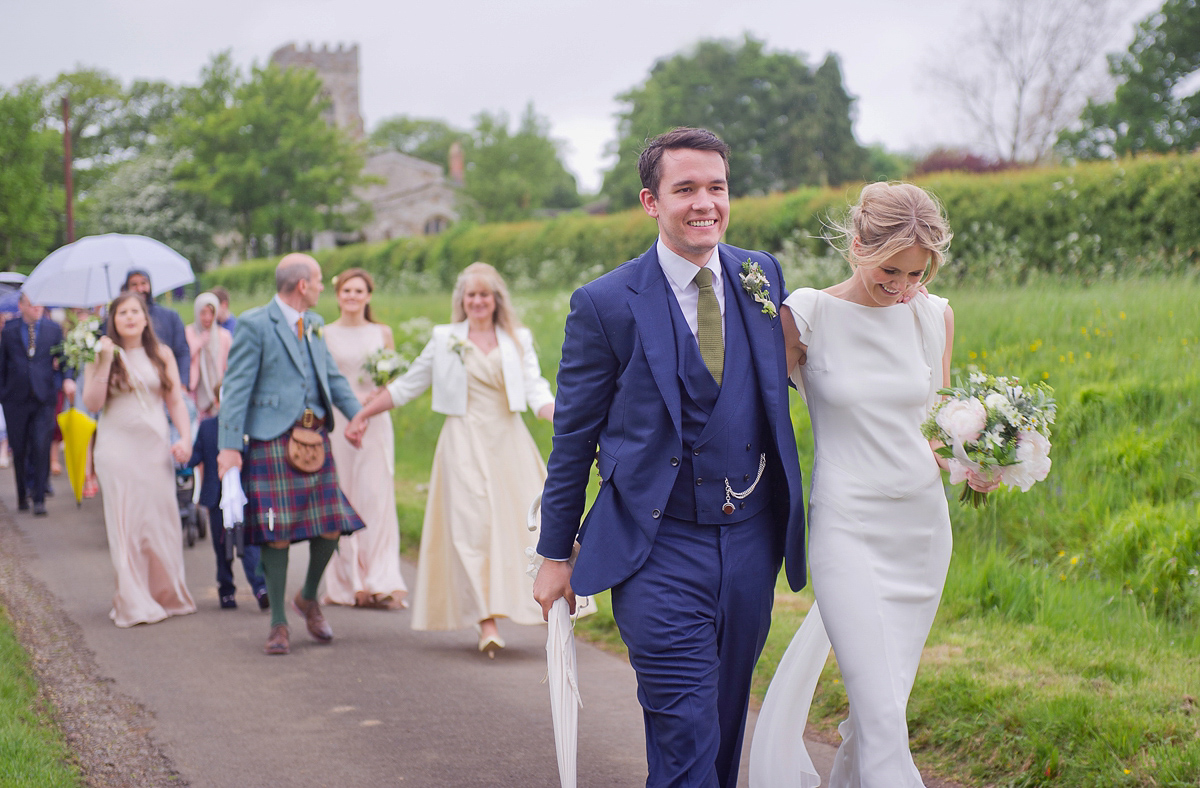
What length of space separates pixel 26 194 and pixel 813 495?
4250cm

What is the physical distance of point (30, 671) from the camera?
21.3 ft

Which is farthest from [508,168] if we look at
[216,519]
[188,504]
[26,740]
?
[26,740]

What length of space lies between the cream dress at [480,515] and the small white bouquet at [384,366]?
93 cm

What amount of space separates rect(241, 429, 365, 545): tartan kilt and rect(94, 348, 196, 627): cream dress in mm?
1695

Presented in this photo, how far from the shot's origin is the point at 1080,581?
266 inches

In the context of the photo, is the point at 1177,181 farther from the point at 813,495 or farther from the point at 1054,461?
the point at 813,495

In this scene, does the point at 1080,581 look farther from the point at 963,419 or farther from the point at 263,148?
the point at 263,148

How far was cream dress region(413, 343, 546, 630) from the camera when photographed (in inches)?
283

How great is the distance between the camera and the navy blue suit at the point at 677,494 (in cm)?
329

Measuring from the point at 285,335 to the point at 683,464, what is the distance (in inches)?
180

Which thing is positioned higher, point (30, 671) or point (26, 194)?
point (26, 194)

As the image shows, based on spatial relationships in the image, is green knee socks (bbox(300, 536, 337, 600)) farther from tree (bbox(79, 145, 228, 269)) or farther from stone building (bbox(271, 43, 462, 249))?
stone building (bbox(271, 43, 462, 249))

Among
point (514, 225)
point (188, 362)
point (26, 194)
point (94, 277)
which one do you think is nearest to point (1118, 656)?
point (188, 362)

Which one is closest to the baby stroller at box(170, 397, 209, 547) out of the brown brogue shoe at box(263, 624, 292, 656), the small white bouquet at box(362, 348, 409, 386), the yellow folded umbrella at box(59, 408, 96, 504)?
the yellow folded umbrella at box(59, 408, 96, 504)
